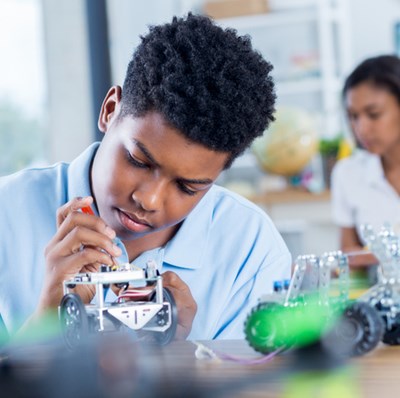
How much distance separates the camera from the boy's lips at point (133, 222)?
107 centimetres

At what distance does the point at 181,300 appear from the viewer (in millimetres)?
1014

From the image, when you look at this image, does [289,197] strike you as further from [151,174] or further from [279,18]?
[151,174]

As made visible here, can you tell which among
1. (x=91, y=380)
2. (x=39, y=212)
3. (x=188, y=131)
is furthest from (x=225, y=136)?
(x=91, y=380)

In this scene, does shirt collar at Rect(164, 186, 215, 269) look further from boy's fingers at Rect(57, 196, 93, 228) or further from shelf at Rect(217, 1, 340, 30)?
shelf at Rect(217, 1, 340, 30)

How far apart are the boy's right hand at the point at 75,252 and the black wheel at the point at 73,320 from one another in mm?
88

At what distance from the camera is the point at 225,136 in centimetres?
107

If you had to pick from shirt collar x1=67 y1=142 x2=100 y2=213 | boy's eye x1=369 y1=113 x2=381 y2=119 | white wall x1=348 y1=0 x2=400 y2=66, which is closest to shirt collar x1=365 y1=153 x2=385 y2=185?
boy's eye x1=369 y1=113 x2=381 y2=119

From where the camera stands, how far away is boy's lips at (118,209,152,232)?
3.51ft

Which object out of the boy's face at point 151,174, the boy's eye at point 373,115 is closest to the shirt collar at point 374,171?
the boy's eye at point 373,115

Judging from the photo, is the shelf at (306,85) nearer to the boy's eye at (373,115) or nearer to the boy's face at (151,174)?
the boy's eye at (373,115)

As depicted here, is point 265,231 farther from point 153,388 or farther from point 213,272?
point 153,388

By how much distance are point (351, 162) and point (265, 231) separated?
5.52 ft

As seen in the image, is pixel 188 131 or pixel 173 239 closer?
pixel 188 131

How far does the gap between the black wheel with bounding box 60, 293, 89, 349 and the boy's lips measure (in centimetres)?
20
